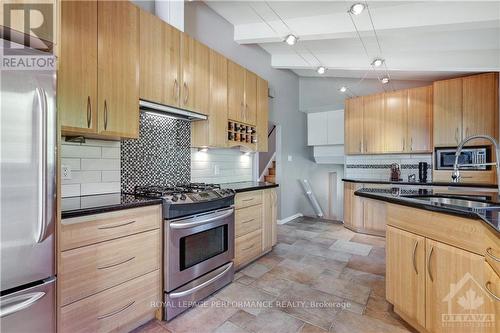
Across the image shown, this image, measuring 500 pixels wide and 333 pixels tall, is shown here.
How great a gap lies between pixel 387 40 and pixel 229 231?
329cm

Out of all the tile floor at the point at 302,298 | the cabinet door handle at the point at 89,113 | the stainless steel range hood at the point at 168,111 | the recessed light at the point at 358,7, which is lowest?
the tile floor at the point at 302,298

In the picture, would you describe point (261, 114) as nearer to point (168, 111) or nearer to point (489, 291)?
point (168, 111)

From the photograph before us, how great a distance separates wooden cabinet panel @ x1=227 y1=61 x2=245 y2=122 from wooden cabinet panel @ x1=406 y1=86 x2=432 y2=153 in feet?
9.81

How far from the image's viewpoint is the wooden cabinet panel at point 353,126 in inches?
183

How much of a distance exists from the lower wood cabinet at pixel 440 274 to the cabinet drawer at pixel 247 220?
1423mm

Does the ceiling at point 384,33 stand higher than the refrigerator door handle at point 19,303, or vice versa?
the ceiling at point 384,33

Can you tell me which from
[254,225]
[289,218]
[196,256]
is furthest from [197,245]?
[289,218]

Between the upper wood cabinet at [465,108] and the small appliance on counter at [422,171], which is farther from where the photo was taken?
the small appliance on counter at [422,171]

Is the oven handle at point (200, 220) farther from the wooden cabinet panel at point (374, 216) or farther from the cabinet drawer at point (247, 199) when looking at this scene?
the wooden cabinet panel at point (374, 216)

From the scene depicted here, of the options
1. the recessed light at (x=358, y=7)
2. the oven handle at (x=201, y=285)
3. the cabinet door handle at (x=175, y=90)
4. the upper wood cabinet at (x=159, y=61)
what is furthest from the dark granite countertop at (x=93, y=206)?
the recessed light at (x=358, y=7)

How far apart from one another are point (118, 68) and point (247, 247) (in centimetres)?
215

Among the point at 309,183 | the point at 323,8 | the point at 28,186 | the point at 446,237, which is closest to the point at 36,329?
the point at 28,186

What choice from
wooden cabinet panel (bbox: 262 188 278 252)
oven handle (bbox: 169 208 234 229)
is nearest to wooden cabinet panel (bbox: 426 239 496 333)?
oven handle (bbox: 169 208 234 229)

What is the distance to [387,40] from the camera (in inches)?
131
